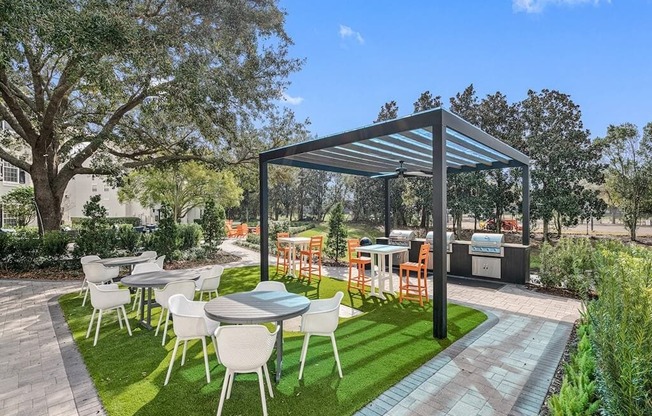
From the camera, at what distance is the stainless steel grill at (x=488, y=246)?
7492 millimetres

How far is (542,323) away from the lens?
187 inches

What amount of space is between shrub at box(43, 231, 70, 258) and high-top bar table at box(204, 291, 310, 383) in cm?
779

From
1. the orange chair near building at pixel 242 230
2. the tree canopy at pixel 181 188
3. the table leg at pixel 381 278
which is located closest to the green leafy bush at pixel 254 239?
the orange chair near building at pixel 242 230

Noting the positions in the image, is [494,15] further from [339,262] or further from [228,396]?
[228,396]

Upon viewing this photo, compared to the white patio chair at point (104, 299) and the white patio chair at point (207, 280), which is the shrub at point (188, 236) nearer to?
the white patio chair at point (207, 280)

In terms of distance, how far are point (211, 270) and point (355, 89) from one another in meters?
10.5

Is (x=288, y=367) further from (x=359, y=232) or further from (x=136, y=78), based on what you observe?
(x=359, y=232)

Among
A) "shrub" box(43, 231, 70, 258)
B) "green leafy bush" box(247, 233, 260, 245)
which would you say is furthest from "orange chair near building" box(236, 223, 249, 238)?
"shrub" box(43, 231, 70, 258)

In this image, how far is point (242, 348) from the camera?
254 centimetres

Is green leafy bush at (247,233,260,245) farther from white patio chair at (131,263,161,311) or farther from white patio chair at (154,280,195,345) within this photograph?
white patio chair at (154,280,195,345)

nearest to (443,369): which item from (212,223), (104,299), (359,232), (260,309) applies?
(260,309)

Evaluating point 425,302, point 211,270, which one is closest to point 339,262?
point 425,302

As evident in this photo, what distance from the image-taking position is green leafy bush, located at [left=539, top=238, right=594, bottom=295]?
605cm

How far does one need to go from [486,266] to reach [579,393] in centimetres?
596
